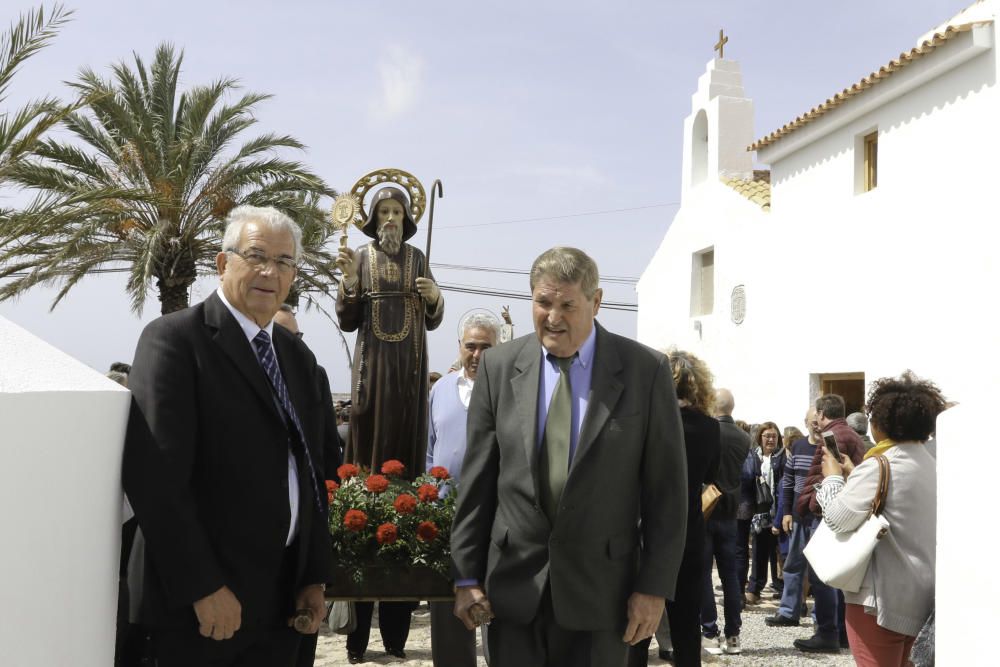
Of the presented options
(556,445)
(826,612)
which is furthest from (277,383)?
(826,612)

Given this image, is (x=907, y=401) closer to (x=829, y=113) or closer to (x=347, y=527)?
(x=347, y=527)

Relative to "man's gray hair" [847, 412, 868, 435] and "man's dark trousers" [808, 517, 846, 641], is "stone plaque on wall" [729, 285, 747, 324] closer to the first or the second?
"man's gray hair" [847, 412, 868, 435]

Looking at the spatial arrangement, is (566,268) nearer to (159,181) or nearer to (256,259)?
(256,259)

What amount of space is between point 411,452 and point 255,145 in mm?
10532

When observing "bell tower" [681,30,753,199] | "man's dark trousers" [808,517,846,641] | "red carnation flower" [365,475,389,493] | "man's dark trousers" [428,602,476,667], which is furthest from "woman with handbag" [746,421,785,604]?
"bell tower" [681,30,753,199]

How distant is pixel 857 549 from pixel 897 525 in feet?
0.67

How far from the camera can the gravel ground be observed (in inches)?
254

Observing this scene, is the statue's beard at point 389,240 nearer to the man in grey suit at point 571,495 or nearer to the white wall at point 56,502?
the man in grey suit at point 571,495

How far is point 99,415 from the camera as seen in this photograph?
226cm

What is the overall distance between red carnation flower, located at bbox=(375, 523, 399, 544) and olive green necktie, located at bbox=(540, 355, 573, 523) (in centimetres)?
122

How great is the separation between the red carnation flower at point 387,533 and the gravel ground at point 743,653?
2326 millimetres

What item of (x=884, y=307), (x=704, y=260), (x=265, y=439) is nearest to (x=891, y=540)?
(x=265, y=439)

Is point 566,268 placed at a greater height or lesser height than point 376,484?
greater

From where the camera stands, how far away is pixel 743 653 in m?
7.09
